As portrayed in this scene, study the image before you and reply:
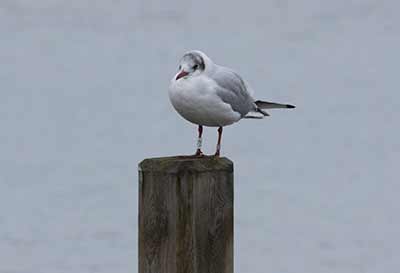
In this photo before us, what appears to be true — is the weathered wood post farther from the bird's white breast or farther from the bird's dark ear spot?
the bird's dark ear spot

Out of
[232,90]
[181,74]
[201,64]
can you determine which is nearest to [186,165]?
[181,74]

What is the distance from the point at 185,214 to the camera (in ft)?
21.4

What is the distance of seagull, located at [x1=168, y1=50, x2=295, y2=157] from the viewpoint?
7.31 metres

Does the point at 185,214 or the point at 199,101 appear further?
the point at 199,101

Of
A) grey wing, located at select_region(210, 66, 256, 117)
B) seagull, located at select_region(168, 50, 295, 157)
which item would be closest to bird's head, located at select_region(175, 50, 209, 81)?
seagull, located at select_region(168, 50, 295, 157)

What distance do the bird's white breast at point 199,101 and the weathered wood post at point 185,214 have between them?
699mm

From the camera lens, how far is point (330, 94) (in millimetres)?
25859

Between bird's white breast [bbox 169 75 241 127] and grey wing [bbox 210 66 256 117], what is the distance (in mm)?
35

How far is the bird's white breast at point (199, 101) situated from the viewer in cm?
731

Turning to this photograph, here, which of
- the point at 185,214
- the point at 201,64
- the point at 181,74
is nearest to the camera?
the point at 185,214

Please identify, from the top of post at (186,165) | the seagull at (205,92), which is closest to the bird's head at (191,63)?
the seagull at (205,92)

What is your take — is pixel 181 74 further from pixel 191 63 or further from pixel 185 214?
pixel 185 214

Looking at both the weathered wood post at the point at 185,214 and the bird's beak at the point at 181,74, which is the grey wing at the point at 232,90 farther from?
the weathered wood post at the point at 185,214

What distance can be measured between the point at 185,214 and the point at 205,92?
105 cm
